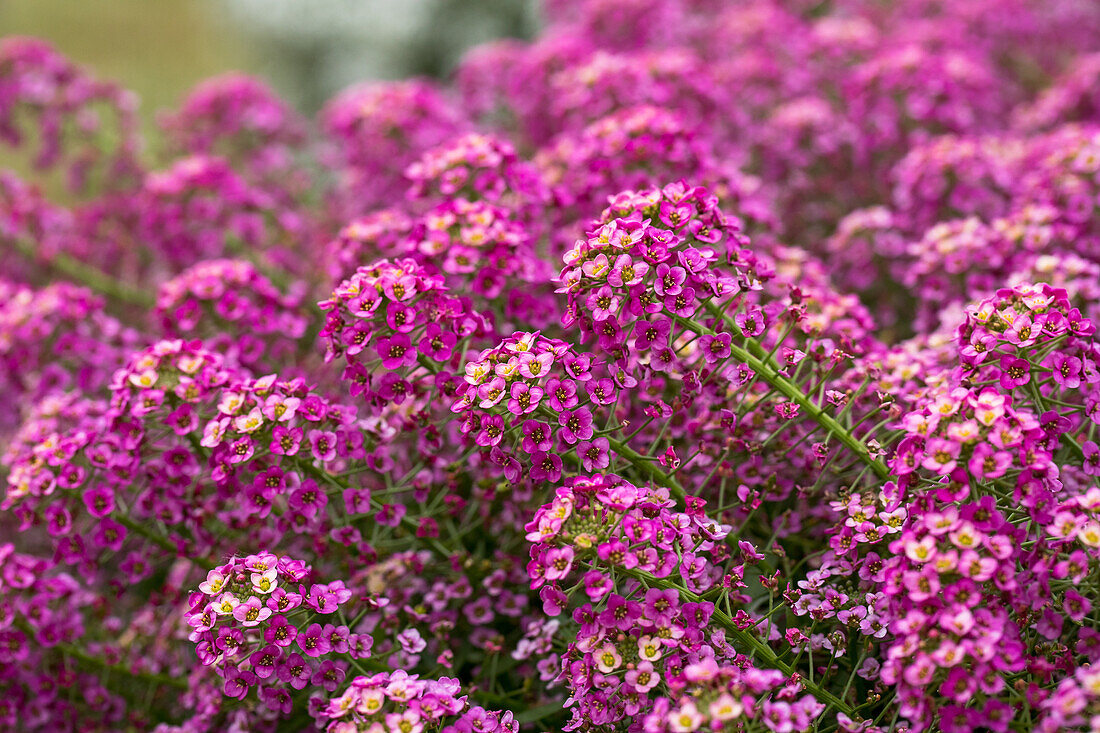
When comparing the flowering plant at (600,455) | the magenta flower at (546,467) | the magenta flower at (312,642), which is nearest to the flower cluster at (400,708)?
the flowering plant at (600,455)

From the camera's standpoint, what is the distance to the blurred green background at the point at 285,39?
28.4 feet

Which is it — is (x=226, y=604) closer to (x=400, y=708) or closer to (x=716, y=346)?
(x=400, y=708)

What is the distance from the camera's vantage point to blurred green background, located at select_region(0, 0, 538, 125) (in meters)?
8.66

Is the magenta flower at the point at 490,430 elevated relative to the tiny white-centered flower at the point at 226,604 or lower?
elevated

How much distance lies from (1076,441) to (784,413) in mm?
648

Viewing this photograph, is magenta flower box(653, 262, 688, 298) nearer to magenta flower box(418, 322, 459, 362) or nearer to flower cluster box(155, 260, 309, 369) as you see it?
magenta flower box(418, 322, 459, 362)

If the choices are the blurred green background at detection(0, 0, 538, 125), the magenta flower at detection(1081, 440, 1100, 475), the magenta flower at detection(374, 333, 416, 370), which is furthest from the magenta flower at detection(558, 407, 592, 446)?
the blurred green background at detection(0, 0, 538, 125)

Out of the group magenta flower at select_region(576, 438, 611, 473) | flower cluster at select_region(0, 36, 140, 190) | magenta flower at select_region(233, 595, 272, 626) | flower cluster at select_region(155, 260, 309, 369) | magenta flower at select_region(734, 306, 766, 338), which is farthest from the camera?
flower cluster at select_region(0, 36, 140, 190)

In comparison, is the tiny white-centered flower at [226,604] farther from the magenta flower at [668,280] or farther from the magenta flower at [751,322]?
the magenta flower at [751,322]

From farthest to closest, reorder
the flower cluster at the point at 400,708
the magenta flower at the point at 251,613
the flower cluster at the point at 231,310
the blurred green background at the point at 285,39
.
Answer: the blurred green background at the point at 285,39
the flower cluster at the point at 231,310
the magenta flower at the point at 251,613
the flower cluster at the point at 400,708

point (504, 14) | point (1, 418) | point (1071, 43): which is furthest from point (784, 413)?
point (504, 14)

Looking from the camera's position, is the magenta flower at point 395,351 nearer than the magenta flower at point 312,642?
No

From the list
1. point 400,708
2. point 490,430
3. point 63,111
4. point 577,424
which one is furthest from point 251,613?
point 63,111

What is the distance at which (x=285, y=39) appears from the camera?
938 cm
